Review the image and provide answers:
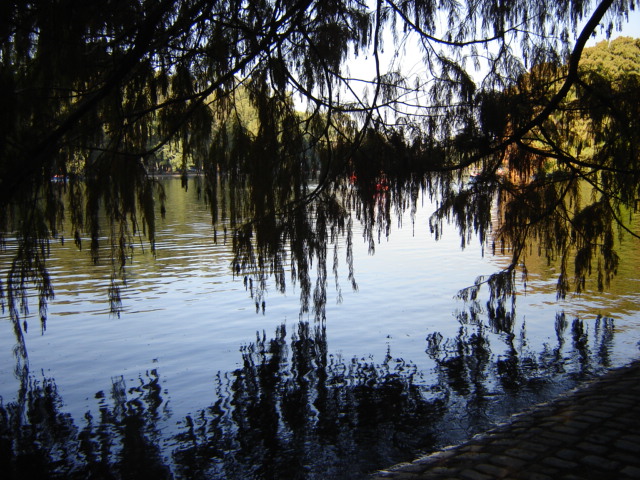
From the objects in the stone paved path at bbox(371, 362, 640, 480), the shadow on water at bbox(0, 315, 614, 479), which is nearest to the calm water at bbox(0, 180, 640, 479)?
the shadow on water at bbox(0, 315, 614, 479)

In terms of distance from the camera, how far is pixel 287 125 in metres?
4.37

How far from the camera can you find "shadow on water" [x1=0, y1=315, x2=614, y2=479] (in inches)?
159

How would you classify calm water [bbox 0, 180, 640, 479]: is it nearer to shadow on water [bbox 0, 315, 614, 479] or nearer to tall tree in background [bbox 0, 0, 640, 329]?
shadow on water [bbox 0, 315, 614, 479]

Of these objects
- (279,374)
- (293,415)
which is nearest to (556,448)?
(293,415)

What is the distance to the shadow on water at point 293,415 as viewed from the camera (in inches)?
159

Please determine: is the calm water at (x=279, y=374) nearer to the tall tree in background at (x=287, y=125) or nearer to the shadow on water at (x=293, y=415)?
the shadow on water at (x=293, y=415)

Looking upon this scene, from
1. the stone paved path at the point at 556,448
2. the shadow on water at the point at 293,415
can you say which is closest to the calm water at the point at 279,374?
the shadow on water at the point at 293,415

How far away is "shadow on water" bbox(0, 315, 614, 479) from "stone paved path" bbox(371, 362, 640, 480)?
314 millimetres

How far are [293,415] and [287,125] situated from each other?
7.30ft

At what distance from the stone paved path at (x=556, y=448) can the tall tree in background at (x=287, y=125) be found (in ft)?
4.10

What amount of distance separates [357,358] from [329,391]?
2.89 feet

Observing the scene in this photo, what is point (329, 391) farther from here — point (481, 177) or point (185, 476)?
point (481, 177)

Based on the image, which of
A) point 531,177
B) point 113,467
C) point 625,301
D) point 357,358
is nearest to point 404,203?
point 531,177

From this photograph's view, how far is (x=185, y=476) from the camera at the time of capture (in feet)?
12.7
